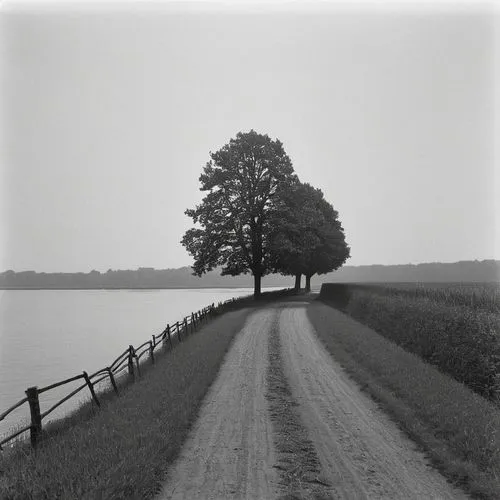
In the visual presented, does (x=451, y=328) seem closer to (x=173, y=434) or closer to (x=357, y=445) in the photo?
(x=357, y=445)

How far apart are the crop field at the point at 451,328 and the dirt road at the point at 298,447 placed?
3689 mm

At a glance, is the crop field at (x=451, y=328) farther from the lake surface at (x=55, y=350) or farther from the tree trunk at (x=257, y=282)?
the tree trunk at (x=257, y=282)

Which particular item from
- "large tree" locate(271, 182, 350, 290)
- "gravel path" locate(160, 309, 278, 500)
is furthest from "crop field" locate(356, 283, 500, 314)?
"large tree" locate(271, 182, 350, 290)

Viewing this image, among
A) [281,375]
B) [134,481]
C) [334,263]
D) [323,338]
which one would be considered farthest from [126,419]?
[334,263]

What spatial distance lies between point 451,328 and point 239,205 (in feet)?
93.0

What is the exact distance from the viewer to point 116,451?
23.8ft

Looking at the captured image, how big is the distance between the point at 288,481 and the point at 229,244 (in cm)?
3562

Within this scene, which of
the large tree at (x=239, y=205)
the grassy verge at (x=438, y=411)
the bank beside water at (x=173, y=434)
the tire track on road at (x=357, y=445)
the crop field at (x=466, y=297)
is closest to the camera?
the bank beside water at (x=173, y=434)

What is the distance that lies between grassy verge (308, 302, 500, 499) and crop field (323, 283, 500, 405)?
727mm

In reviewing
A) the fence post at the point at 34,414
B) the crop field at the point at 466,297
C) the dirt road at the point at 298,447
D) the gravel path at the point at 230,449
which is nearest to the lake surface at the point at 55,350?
the fence post at the point at 34,414

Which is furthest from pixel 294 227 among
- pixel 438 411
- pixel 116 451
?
pixel 116 451

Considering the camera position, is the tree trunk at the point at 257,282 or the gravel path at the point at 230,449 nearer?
the gravel path at the point at 230,449

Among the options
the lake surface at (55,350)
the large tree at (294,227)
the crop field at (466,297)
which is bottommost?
the lake surface at (55,350)

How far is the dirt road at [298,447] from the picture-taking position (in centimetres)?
632
